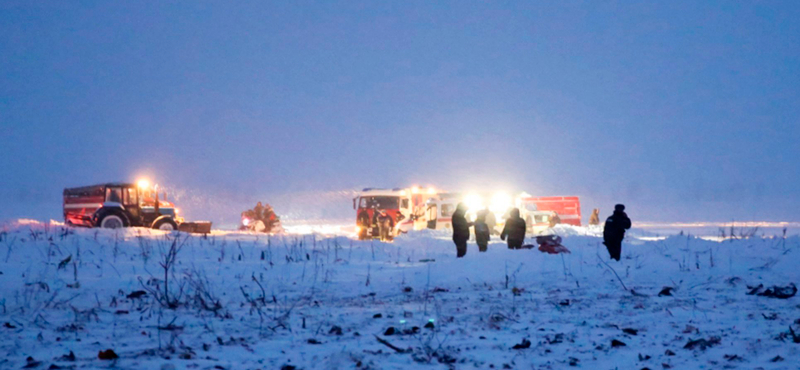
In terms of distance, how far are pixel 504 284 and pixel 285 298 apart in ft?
11.6

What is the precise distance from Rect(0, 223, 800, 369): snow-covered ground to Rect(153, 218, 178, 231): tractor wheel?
440 inches

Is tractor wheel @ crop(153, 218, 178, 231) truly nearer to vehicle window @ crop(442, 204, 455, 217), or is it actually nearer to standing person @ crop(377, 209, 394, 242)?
standing person @ crop(377, 209, 394, 242)

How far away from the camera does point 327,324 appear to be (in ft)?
20.9

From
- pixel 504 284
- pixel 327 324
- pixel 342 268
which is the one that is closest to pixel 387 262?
pixel 342 268

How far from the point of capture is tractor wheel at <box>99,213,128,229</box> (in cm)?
2339

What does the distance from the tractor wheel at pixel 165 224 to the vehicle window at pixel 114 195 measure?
5.16 ft

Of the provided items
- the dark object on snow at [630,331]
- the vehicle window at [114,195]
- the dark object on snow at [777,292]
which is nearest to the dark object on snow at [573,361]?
the dark object on snow at [630,331]

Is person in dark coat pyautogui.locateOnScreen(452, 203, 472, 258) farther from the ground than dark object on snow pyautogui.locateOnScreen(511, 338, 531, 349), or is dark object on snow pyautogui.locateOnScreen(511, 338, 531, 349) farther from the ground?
person in dark coat pyautogui.locateOnScreen(452, 203, 472, 258)

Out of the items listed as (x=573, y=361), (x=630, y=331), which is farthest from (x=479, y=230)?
(x=573, y=361)

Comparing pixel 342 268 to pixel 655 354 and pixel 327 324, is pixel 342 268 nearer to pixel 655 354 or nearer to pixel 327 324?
pixel 327 324

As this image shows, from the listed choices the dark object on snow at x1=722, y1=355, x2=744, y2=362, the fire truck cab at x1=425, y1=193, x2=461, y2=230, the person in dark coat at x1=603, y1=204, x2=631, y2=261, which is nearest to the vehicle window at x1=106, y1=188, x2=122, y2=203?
the fire truck cab at x1=425, y1=193, x2=461, y2=230

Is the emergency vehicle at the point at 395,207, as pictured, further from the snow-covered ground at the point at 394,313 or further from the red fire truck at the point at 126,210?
the snow-covered ground at the point at 394,313

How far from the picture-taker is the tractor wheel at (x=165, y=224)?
24.0m

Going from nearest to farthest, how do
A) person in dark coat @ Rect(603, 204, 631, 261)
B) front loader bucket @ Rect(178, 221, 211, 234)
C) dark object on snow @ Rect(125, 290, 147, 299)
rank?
dark object on snow @ Rect(125, 290, 147, 299), person in dark coat @ Rect(603, 204, 631, 261), front loader bucket @ Rect(178, 221, 211, 234)
